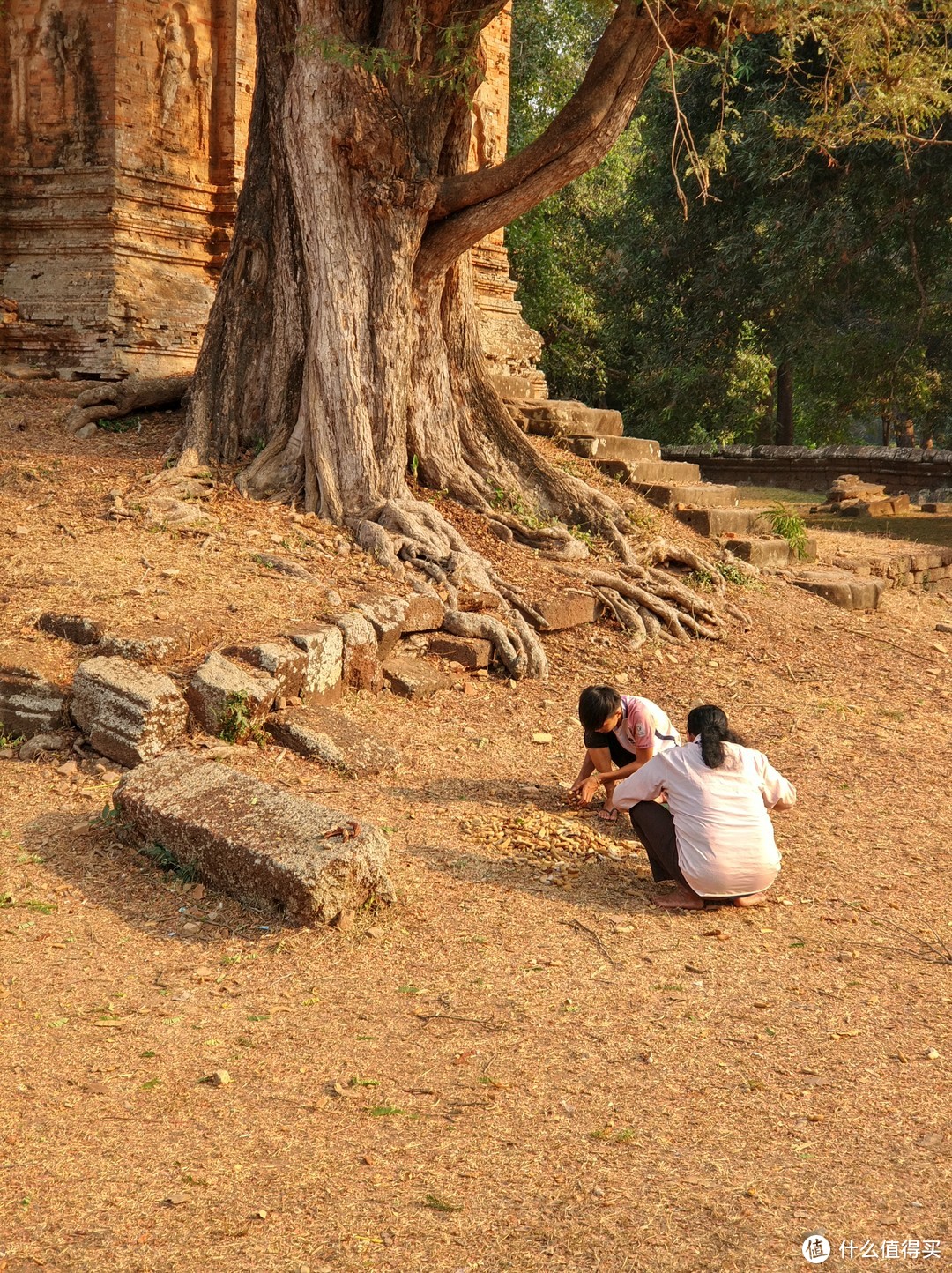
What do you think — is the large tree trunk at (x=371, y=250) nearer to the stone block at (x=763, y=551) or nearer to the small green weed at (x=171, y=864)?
the stone block at (x=763, y=551)

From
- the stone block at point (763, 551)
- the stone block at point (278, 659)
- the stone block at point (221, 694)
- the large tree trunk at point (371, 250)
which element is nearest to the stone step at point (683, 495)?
the stone block at point (763, 551)

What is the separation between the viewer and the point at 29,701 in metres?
5.54

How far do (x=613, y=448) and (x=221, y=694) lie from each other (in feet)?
20.6

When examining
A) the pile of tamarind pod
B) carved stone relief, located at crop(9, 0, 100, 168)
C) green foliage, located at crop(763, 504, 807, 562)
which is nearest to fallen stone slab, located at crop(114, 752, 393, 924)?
the pile of tamarind pod

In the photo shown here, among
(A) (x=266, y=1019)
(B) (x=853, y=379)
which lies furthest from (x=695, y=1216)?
(B) (x=853, y=379)

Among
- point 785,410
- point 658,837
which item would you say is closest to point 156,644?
point 658,837

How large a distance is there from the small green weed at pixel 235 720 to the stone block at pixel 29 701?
70 centimetres

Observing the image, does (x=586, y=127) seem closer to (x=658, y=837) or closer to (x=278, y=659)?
(x=278, y=659)

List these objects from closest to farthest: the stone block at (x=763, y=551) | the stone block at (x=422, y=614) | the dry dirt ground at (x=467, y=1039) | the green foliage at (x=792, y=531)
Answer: the dry dirt ground at (x=467, y=1039) < the stone block at (x=422, y=614) < the stone block at (x=763, y=551) < the green foliage at (x=792, y=531)

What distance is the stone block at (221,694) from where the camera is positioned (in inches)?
221

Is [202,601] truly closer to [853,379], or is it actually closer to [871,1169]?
[871,1169]

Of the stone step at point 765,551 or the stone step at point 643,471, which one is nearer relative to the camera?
the stone step at point 765,551

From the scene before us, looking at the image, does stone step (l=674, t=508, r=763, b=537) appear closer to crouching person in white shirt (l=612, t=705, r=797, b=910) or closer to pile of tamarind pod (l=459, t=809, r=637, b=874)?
pile of tamarind pod (l=459, t=809, r=637, b=874)

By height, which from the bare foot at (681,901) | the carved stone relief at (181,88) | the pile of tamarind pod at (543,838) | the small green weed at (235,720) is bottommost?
the bare foot at (681,901)
